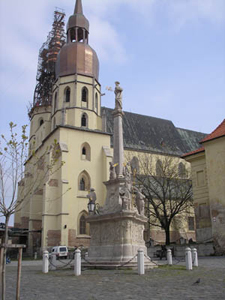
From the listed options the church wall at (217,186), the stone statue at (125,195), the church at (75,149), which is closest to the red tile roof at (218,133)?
the church wall at (217,186)

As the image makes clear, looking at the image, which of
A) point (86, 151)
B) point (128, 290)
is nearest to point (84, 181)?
point (86, 151)

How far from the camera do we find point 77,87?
1442 inches

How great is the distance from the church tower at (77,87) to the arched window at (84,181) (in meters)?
5.37

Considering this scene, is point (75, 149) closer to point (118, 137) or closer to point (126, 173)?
point (118, 137)

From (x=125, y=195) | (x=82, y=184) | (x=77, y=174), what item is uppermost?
(x=77, y=174)

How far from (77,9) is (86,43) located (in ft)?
16.6

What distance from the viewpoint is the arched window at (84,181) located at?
3388 centimetres

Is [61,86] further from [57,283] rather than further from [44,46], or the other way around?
[57,283]

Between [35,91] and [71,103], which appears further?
[35,91]

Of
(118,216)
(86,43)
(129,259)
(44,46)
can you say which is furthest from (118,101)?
(44,46)

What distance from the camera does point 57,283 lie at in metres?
9.73

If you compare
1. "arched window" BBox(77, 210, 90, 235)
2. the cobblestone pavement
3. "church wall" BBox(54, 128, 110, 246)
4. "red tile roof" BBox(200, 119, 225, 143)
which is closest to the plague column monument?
the cobblestone pavement

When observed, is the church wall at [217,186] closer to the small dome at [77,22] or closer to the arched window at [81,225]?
the arched window at [81,225]

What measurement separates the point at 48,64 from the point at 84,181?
22.9 metres
